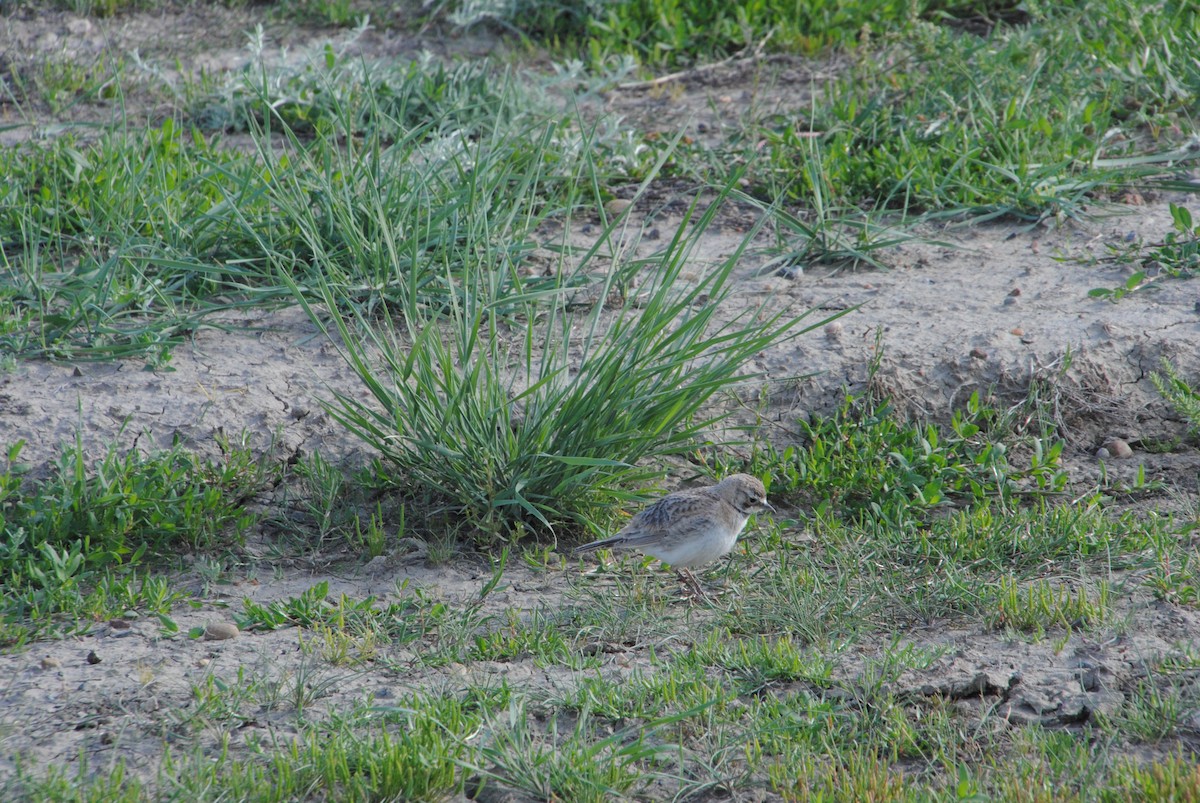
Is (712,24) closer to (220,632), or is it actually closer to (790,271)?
(790,271)

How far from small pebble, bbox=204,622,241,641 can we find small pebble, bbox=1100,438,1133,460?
3.91 m

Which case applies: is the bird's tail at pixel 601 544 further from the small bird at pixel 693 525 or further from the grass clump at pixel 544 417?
the grass clump at pixel 544 417

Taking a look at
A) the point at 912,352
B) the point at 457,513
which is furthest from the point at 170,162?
the point at 912,352

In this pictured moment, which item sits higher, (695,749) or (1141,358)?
(1141,358)

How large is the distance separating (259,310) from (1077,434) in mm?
4015

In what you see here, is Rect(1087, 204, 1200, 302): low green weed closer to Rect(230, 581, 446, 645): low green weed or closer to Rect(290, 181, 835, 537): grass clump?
Rect(290, 181, 835, 537): grass clump

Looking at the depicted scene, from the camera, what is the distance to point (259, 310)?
19.5ft

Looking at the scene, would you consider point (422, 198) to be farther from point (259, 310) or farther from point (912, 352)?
point (912, 352)

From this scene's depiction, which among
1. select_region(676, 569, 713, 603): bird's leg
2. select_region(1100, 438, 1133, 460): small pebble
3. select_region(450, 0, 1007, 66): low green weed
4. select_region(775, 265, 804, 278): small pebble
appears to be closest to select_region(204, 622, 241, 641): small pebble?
select_region(676, 569, 713, 603): bird's leg

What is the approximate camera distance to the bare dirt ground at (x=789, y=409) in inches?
157

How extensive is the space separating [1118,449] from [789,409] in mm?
1525

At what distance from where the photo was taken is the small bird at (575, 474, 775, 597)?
14.9 ft

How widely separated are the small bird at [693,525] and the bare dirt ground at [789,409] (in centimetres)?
35

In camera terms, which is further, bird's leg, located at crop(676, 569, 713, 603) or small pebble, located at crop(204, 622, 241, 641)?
bird's leg, located at crop(676, 569, 713, 603)
